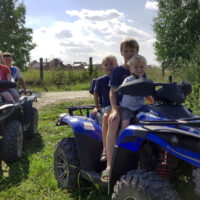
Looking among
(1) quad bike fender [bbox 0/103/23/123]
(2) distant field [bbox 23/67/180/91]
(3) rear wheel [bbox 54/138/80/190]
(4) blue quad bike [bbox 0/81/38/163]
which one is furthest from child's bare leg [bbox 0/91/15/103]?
(2) distant field [bbox 23/67/180/91]

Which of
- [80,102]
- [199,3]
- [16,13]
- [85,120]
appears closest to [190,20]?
[199,3]

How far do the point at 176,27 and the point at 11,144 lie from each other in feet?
→ 76.1

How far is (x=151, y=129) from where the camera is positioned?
192 cm

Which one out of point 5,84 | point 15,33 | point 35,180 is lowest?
point 35,180

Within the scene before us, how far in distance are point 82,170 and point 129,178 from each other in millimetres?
995

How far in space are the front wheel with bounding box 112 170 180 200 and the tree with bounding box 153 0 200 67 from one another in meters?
23.5

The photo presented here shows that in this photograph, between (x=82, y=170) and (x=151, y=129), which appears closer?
(x=151, y=129)

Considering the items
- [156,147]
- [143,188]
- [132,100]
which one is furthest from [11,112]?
[143,188]

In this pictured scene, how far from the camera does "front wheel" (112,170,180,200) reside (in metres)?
1.87

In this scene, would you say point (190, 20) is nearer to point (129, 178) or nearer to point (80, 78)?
point (80, 78)

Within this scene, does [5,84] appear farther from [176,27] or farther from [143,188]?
[176,27]

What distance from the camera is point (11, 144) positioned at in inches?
164

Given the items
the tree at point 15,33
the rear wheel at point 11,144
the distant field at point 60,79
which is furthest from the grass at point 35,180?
the tree at point 15,33

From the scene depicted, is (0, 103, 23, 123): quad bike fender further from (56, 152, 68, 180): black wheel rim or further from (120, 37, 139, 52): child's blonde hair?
(120, 37, 139, 52): child's blonde hair
